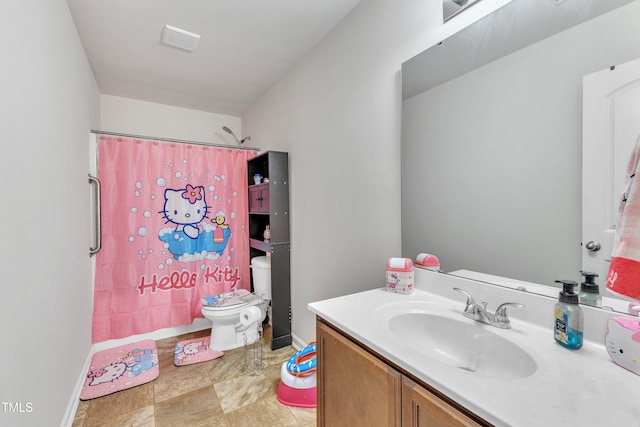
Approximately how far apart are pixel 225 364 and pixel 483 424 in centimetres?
202

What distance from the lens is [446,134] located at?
125cm

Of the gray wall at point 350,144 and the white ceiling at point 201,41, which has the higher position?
the white ceiling at point 201,41

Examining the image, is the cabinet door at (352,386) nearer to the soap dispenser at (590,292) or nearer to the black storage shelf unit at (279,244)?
the soap dispenser at (590,292)

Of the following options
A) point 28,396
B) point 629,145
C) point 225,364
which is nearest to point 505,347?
point 629,145

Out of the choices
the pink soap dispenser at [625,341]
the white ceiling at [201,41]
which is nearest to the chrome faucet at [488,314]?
the pink soap dispenser at [625,341]

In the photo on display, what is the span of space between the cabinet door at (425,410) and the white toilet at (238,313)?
5.63 ft

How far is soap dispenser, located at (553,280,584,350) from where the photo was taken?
0.79 m

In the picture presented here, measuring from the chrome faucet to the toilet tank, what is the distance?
1717mm

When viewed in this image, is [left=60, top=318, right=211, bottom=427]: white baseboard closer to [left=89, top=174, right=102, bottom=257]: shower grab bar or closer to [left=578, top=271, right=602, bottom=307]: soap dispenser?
[left=89, top=174, right=102, bottom=257]: shower grab bar

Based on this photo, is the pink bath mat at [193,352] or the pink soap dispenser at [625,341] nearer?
the pink soap dispenser at [625,341]

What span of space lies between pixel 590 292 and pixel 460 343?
420 millimetres

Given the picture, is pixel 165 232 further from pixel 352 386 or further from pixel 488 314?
pixel 488 314

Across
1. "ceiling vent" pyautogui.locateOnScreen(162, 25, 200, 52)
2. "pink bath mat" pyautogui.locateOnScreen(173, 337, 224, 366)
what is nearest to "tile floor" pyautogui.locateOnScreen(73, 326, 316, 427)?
"pink bath mat" pyautogui.locateOnScreen(173, 337, 224, 366)

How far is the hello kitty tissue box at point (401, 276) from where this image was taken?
1288 millimetres
